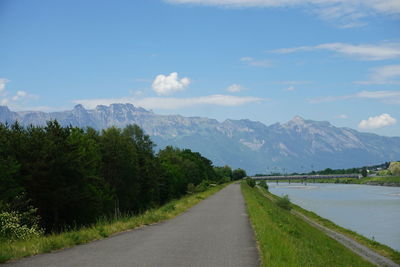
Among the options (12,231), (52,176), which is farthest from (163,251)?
(52,176)

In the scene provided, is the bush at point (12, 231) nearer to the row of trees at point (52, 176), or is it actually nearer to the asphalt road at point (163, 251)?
the asphalt road at point (163, 251)

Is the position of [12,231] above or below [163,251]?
above

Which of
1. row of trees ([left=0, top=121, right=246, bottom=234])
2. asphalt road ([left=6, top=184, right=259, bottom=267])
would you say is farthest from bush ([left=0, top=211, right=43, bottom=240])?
row of trees ([left=0, top=121, right=246, bottom=234])

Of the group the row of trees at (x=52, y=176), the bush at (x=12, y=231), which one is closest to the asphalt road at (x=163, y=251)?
the bush at (x=12, y=231)

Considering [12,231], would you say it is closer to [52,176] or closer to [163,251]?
[163,251]

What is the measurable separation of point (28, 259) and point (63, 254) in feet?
4.33

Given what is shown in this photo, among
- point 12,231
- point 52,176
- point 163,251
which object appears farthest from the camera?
point 52,176

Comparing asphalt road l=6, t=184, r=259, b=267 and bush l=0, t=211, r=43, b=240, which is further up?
bush l=0, t=211, r=43, b=240

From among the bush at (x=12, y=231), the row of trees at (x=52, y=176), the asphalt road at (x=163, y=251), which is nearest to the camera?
the asphalt road at (x=163, y=251)

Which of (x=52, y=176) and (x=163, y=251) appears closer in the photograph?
(x=163, y=251)

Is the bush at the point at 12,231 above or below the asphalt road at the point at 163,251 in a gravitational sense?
above

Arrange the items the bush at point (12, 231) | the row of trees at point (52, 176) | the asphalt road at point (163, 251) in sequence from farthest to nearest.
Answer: the row of trees at point (52, 176) → the bush at point (12, 231) → the asphalt road at point (163, 251)

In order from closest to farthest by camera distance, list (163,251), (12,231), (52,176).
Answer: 1. (163,251)
2. (12,231)
3. (52,176)

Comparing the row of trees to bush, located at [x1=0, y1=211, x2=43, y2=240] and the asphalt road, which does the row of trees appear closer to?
bush, located at [x1=0, y1=211, x2=43, y2=240]
